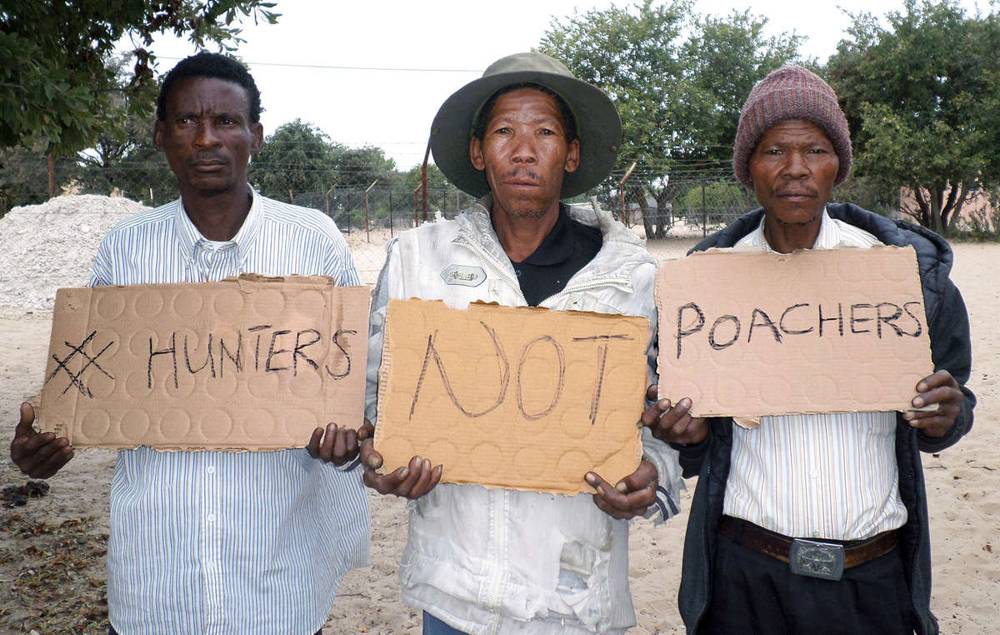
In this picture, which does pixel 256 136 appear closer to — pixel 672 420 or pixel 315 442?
pixel 315 442

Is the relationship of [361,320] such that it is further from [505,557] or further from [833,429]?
[833,429]

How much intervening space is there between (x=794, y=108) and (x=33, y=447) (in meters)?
2.03

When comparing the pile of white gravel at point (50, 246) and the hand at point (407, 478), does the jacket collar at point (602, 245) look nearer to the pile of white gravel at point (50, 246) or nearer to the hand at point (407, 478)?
the hand at point (407, 478)

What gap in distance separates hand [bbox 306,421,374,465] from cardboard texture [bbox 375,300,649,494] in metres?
0.09

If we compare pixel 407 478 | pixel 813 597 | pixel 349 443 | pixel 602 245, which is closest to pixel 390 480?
pixel 407 478

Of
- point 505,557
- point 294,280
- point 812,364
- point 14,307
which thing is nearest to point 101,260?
point 294,280

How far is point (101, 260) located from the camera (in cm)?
203

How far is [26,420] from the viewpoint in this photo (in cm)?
179

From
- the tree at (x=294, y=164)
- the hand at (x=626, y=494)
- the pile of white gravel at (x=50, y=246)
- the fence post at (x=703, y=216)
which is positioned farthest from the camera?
the tree at (x=294, y=164)

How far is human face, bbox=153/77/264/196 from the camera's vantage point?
1980 mm

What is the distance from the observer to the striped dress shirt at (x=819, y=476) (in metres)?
1.84

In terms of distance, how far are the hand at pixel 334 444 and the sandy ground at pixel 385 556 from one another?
2.09 m

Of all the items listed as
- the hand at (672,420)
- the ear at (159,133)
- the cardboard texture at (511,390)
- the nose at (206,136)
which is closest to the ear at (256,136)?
the nose at (206,136)

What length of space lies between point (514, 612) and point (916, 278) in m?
1.25
